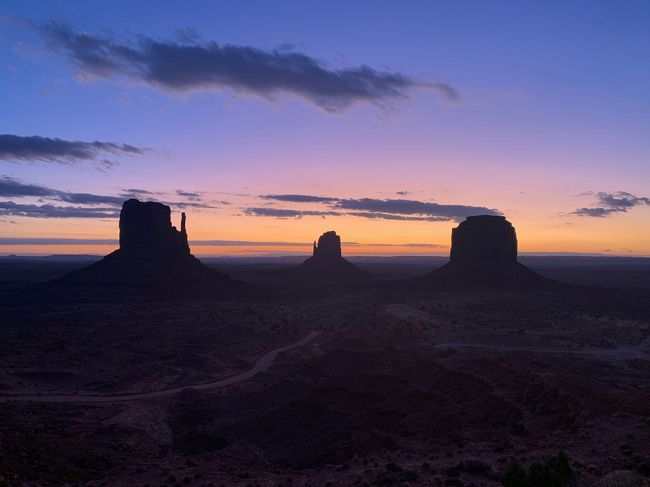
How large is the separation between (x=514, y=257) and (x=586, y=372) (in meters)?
84.2

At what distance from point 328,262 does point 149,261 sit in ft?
215

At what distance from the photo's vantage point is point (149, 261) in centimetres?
10444

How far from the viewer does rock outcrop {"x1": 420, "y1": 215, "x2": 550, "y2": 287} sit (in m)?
110

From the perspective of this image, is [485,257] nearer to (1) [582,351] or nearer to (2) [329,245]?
(2) [329,245]

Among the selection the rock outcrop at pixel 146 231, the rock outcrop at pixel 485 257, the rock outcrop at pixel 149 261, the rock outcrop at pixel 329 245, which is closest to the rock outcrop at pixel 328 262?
the rock outcrop at pixel 329 245

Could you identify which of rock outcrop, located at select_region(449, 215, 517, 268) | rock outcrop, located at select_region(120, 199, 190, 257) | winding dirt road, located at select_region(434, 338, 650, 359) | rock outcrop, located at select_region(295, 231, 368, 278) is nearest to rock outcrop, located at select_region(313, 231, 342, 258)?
rock outcrop, located at select_region(295, 231, 368, 278)

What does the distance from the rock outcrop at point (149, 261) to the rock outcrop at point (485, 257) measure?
46316mm

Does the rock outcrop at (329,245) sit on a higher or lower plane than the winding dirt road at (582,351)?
higher

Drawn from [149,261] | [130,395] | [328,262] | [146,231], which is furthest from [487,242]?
[130,395]

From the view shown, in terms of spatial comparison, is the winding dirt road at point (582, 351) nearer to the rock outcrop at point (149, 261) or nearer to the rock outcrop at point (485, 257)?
the rock outcrop at point (485, 257)

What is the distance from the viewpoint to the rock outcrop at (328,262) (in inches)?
6161

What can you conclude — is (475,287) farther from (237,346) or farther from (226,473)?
(226,473)

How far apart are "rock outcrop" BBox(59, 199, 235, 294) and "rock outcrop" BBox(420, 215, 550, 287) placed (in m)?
46.3

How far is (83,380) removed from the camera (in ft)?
134
